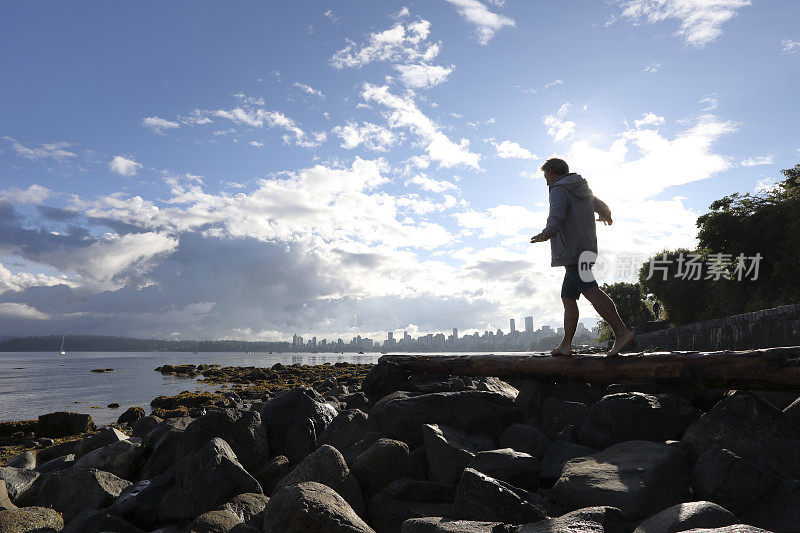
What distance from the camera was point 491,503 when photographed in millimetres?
3516

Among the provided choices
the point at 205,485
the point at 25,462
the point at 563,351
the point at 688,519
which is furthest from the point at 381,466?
the point at 25,462

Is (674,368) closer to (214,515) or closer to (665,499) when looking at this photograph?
(665,499)

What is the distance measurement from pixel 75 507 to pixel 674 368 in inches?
333

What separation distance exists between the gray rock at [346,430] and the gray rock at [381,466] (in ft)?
4.91

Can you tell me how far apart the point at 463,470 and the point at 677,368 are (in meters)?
2.94

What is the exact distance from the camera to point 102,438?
398 inches

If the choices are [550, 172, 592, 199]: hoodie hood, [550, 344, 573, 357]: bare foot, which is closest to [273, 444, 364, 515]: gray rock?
[550, 344, 573, 357]: bare foot

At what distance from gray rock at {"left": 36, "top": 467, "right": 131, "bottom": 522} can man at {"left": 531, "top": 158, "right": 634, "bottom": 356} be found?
717 cm

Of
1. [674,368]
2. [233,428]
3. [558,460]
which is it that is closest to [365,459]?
[558,460]

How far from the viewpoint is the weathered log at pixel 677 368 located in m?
4.66

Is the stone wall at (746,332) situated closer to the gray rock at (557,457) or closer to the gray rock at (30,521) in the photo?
the gray rock at (557,457)

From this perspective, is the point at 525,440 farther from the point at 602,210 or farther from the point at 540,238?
the point at 602,210

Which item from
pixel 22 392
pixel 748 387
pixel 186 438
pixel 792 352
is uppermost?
pixel 792 352

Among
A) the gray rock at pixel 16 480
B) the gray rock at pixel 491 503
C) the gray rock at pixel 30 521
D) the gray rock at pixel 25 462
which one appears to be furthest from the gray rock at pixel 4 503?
the gray rock at pixel 491 503
